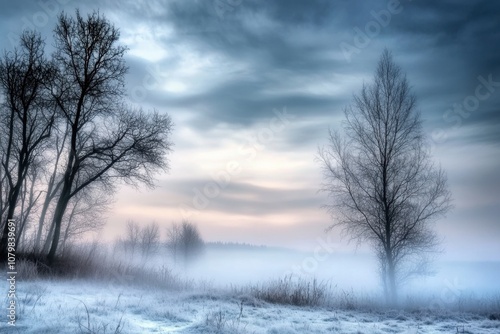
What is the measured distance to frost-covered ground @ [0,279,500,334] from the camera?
538 centimetres

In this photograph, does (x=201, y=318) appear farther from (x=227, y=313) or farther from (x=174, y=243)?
(x=174, y=243)

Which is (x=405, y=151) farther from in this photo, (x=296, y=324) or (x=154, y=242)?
(x=154, y=242)

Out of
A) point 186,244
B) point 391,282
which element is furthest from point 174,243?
point 391,282

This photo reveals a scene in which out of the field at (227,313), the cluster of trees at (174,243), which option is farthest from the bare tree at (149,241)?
the field at (227,313)

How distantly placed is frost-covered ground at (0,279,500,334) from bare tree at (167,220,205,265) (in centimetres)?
5308

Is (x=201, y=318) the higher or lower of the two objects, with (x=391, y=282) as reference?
lower

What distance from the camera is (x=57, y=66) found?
15234 millimetres

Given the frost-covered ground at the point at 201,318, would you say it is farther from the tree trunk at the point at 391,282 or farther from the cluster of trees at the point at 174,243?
the cluster of trees at the point at 174,243

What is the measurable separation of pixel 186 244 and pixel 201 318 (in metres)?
56.7

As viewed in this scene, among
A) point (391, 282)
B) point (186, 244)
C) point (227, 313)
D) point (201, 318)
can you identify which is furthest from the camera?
point (186, 244)

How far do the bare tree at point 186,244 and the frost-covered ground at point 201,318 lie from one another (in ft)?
174

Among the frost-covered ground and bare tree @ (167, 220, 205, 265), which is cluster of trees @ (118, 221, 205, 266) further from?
the frost-covered ground

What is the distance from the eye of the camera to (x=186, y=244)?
61.2 metres

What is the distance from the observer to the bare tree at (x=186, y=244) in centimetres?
6106
